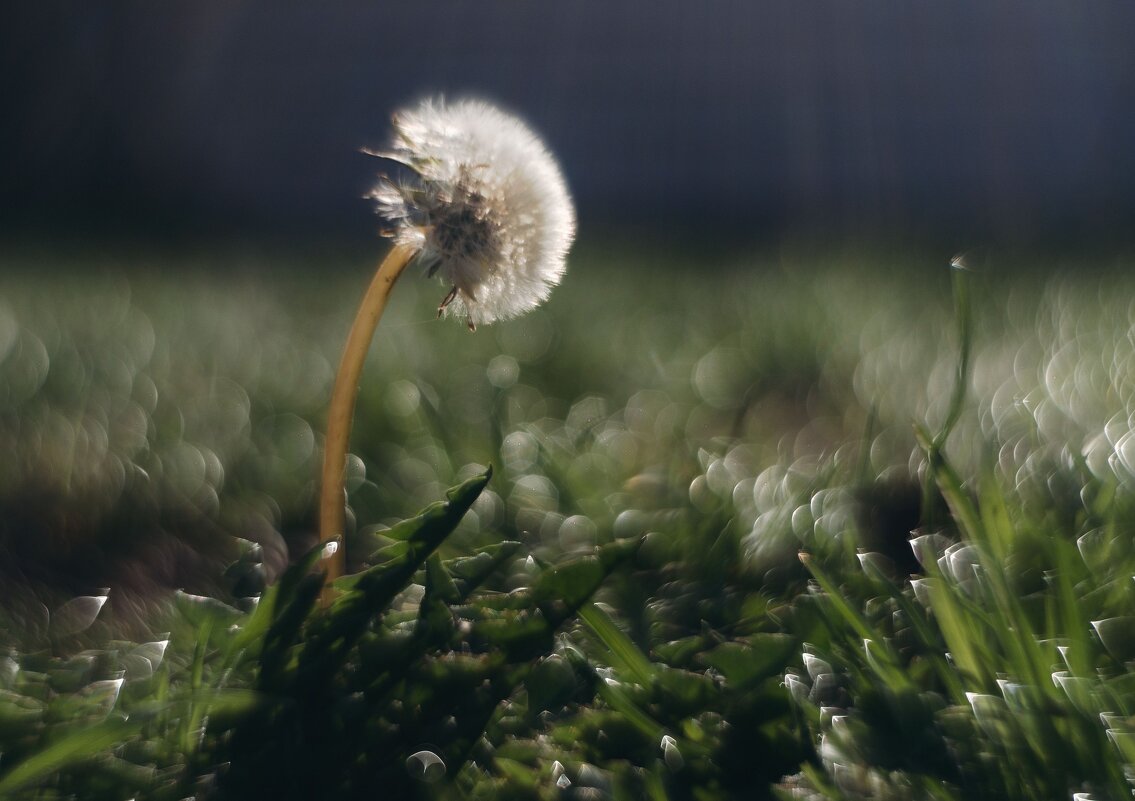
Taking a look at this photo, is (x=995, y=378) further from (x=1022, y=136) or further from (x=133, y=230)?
(x=1022, y=136)

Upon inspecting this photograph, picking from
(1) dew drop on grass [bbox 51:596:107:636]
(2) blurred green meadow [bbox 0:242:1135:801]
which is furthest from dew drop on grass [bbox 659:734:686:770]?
(1) dew drop on grass [bbox 51:596:107:636]

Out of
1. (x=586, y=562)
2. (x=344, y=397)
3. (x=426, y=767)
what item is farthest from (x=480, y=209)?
(x=426, y=767)

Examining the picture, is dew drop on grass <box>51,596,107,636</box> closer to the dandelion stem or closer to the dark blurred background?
the dandelion stem

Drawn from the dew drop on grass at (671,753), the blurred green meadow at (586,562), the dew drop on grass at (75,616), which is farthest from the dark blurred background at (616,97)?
the dew drop on grass at (671,753)

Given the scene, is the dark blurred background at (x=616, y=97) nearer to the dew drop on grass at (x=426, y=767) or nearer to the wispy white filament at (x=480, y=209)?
the wispy white filament at (x=480, y=209)

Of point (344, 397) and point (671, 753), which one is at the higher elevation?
point (344, 397)

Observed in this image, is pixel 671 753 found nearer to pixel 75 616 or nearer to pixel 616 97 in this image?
pixel 75 616

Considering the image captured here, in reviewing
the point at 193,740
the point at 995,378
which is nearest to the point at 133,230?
the point at 995,378
